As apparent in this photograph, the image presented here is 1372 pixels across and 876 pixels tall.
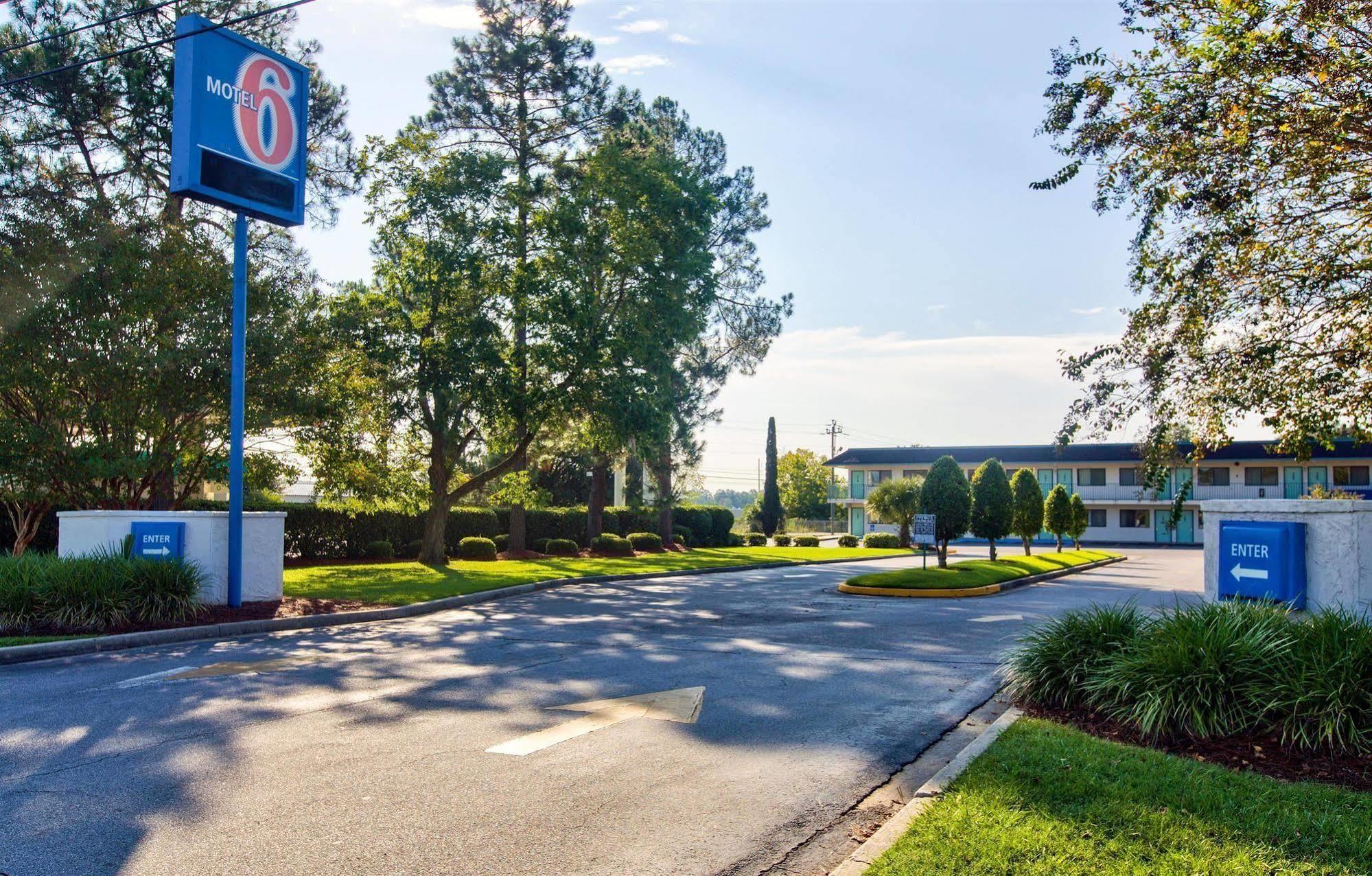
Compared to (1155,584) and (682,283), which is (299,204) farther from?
(1155,584)

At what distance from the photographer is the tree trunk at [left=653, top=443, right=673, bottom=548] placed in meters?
41.3

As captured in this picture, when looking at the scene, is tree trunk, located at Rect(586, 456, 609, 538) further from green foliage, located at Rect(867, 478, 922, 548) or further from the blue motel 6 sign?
the blue motel 6 sign

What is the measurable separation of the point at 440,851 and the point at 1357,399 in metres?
9.04

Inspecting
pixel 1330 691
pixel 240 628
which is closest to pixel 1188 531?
pixel 240 628

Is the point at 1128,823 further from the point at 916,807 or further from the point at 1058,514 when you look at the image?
the point at 1058,514

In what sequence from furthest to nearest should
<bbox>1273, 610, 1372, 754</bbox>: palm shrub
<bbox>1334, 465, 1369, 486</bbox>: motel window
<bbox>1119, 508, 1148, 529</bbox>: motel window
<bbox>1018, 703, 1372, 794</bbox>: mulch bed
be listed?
<bbox>1119, 508, 1148, 529</bbox>: motel window → <bbox>1334, 465, 1369, 486</bbox>: motel window → <bbox>1273, 610, 1372, 754</bbox>: palm shrub → <bbox>1018, 703, 1372, 794</bbox>: mulch bed

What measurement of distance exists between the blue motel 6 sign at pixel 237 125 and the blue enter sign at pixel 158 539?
508cm

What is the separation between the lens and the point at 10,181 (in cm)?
2406

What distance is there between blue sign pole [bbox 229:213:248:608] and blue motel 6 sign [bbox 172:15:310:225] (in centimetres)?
71

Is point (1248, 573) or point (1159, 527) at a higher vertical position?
point (1248, 573)

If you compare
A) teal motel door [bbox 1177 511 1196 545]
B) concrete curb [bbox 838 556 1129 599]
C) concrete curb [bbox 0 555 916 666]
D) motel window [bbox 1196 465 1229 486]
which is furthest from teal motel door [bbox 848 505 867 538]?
concrete curb [bbox 0 555 916 666]

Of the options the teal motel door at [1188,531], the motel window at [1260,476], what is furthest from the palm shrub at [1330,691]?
the motel window at [1260,476]

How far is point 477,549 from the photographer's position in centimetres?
3375

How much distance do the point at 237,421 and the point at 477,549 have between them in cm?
1852
